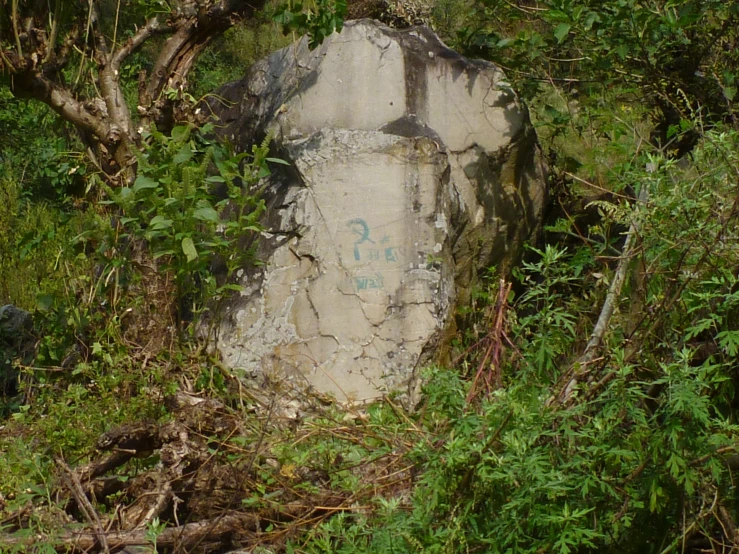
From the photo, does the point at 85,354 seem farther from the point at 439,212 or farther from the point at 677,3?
the point at 677,3

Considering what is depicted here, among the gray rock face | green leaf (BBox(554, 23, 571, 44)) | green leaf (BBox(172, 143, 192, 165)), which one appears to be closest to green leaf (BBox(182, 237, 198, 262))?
green leaf (BBox(172, 143, 192, 165))

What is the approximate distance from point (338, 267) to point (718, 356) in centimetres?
228

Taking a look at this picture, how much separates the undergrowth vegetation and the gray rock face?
0.20 m

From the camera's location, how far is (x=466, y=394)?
329cm

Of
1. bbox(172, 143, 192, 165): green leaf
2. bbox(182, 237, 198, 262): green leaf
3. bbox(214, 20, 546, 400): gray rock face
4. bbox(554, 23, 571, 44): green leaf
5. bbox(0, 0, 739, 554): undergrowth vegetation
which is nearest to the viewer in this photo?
bbox(0, 0, 739, 554): undergrowth vegetation

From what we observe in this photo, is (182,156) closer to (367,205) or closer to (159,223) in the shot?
(159,223)

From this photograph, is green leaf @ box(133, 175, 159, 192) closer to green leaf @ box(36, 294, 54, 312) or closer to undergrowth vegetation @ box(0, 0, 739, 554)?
undergrowth vegetation @ box(0, 0, 739, 554)

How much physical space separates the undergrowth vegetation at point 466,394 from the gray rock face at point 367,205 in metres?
0.20

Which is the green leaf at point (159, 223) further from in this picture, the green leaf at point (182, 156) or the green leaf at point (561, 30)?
the green leaf at point (561, 30)

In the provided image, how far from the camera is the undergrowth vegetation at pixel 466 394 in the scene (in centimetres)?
284

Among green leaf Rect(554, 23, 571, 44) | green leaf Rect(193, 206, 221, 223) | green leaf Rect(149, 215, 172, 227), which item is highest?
green leaf Rect(554, 23, 571, 44)

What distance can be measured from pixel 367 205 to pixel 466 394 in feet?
6.55

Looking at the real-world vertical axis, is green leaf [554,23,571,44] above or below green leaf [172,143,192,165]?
above

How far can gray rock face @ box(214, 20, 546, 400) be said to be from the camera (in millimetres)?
4984
